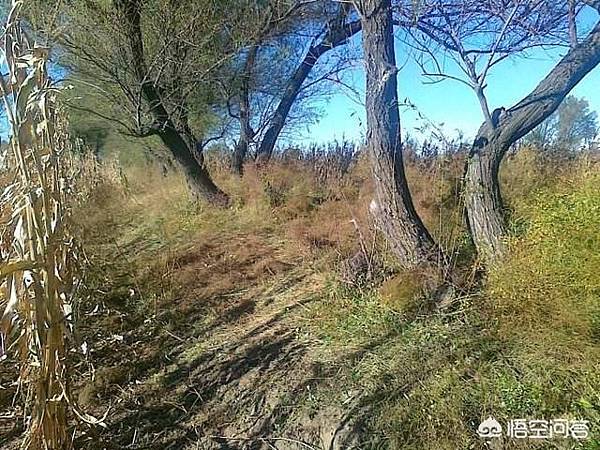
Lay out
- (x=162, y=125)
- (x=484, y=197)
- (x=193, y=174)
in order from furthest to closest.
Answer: (x=193, y=174) < (x=162, y=125) < (x=484, y=197)

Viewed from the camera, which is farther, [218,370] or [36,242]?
[218,370]

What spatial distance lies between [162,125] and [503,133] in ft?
15.3

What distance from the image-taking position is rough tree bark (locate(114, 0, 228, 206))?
610 centimetres

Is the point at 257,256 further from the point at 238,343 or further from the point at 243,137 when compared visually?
the point at 243,137

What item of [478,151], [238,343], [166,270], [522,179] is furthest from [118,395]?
[522,179]

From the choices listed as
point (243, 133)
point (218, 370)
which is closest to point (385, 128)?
point (218, 370)

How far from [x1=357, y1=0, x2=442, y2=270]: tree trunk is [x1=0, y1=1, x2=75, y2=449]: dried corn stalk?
8.32 feet

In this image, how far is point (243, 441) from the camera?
2.47 metres

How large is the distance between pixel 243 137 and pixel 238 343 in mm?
6011

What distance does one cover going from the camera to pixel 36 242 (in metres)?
1.76

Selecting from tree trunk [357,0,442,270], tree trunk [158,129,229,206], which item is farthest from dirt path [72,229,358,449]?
tree trunk [158,129,229,206]

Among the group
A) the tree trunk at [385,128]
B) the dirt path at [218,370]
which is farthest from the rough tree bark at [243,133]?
the tree trunk at [385,128]

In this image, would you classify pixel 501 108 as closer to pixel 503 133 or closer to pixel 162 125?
pixel 503 133

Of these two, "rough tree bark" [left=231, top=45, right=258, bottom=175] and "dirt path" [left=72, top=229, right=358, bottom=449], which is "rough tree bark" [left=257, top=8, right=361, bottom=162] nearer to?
"rough tree bark" [left=231, top=45, right=258, bottom=175]
